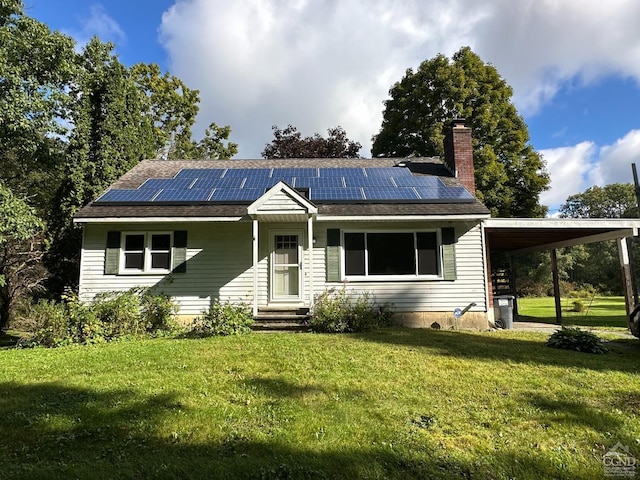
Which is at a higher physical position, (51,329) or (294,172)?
(294,172)

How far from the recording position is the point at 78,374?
5809 mm

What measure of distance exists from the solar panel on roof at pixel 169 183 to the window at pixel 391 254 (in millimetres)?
5204

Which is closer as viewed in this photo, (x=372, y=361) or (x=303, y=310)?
(x=372, y=361)

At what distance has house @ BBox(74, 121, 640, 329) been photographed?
34.0 feet

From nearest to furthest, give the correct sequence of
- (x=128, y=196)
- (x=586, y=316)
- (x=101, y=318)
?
(x=101, y=318)
(x=128, y=196)
(x=586, y=316)

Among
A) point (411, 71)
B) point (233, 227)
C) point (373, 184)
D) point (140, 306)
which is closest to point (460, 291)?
point (373, 184)

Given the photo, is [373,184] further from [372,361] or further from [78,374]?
A: [78,374]

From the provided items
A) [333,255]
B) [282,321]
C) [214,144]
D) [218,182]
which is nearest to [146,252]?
[218,182]

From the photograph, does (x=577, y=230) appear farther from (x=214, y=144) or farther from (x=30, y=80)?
(x=214, y=144)

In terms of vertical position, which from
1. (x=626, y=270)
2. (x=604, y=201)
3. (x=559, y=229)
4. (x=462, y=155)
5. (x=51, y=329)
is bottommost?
(x=51, y=329)

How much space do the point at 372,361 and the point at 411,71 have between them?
78.6ft

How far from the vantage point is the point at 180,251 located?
34.6 ft

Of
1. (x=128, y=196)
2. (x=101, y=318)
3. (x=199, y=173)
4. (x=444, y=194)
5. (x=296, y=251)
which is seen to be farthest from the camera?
(x=199, y=173)

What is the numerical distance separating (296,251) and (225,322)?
2991mm
